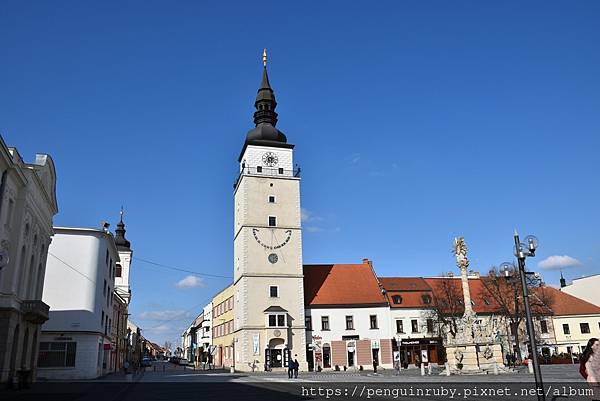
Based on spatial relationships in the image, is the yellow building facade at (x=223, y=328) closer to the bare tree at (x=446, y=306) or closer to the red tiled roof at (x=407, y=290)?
the red tiled roof at (x=407, y=290)

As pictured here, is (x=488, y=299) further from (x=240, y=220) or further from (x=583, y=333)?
(x=240, y=220)

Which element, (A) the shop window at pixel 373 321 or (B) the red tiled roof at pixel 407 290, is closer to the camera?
Answer: (A) the shop window at pixel 373 321

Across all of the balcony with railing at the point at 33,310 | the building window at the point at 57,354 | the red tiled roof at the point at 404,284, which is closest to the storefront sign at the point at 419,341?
the red tiled roof at the point at 404,284

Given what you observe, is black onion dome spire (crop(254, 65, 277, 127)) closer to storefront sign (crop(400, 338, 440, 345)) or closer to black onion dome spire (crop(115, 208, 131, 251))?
storefront sign (crop(400, 338, 440, 345))

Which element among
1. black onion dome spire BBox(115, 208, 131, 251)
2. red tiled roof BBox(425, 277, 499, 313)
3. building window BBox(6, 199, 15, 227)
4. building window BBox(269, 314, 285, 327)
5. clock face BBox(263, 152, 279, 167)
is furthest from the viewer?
black onion dome spire BBox(115, 208, 131, 251)

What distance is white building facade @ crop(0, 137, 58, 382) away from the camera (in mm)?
25562

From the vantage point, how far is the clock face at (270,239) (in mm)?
52469

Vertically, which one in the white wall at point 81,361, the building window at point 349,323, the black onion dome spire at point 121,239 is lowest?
the white wall at point 81,361

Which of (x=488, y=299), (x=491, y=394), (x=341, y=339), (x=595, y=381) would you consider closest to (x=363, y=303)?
(x=341, y=339)

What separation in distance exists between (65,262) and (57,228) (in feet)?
9.01

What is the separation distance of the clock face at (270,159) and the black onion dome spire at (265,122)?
42.1 inches

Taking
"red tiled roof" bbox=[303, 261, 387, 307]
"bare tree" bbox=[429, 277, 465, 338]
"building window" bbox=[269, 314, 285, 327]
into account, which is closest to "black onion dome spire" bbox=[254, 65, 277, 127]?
"red tiled roof" bbox=[303, 261, 387, 307]

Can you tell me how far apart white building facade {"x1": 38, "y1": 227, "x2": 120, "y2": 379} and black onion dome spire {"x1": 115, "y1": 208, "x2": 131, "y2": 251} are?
3552 cm

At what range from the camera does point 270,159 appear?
55.8 m
